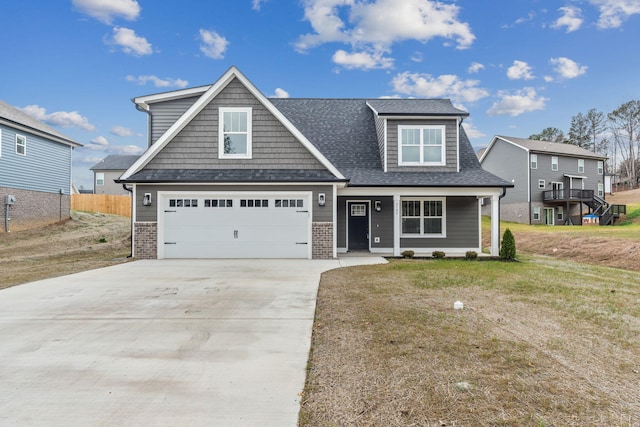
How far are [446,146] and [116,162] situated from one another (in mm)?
40106

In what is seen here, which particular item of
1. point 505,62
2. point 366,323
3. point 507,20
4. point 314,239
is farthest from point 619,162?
point 366,323

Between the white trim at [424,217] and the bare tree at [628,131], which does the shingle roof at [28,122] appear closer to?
the white trim at [424,217]

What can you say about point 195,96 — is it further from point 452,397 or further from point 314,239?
point 452,397

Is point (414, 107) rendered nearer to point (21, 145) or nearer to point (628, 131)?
point (21, 145)

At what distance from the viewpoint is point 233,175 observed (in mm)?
12148

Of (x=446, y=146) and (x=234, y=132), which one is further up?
(x=234, y=132)

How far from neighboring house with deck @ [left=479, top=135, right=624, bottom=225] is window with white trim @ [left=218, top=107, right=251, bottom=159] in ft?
A: 85.7

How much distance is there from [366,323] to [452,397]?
6.87 feet

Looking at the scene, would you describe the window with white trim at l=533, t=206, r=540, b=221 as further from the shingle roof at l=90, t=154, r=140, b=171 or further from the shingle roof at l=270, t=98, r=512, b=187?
the shingle roof at l=90, t=154, r=140, b=171

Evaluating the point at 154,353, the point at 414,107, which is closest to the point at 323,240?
the point at 414,107

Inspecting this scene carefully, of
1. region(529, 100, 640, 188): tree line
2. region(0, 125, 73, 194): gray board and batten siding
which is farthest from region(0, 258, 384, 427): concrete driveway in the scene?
region(529, 100, 640, 188): tree line

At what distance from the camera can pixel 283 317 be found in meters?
5.32

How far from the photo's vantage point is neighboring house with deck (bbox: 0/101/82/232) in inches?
714

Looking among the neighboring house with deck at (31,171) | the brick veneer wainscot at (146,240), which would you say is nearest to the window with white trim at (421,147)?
the brick veneer wainscot at (146,240)
